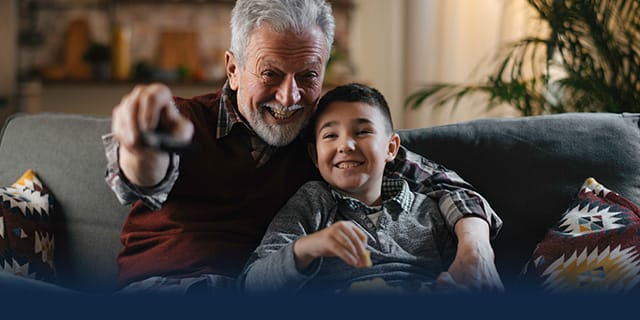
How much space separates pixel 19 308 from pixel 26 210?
0.94 metres

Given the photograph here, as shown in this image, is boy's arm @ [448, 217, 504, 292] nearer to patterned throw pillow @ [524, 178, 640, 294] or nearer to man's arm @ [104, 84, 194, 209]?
patterned throw pillow @ [524, 178, 640, 294]

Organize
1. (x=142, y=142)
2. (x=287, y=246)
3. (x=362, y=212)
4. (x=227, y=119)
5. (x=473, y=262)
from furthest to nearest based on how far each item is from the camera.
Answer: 1. (x=227, y=119)
2. (x=362, y=212)
3. (x=473, y=262)
4. (x=287, y=246)
5. (x=142, y=142)

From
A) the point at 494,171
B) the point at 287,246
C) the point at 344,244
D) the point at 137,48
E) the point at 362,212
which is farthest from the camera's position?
the point at 137,48

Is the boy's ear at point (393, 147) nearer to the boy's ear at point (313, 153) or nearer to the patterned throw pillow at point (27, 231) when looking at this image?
the boy's ear at point (313, 153)

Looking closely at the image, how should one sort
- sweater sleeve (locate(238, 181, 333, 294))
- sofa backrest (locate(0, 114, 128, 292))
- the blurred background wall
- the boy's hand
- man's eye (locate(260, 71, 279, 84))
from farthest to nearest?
1. the blurred background wall
2. sofa backrest (locate(0, 114, 128, 292))
3. man's eye (locate(260, 71, 279, 84))
4. sweater sleeve (locate(238, 181, 333, 294))
5. the boy's hand

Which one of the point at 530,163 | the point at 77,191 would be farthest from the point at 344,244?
the point at 77,191

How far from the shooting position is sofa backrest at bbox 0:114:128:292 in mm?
Answer: 1750

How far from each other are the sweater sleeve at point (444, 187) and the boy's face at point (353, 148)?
0.13 m

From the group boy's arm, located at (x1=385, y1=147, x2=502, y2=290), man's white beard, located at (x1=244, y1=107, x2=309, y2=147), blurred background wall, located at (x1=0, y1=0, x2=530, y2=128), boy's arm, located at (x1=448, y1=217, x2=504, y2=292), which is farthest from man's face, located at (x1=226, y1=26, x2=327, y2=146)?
blurred background wall, located at (x1=0, y1=0, x2=530, y2=128)

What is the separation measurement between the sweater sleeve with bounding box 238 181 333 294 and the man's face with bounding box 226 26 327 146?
146 millimetres

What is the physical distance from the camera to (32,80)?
16.8 ft

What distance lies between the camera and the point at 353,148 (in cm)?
139

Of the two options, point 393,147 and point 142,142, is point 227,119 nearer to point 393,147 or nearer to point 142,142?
point 393,147

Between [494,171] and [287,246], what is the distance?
0.69 meters
